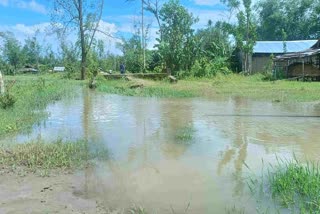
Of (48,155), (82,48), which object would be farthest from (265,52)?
(48,155)

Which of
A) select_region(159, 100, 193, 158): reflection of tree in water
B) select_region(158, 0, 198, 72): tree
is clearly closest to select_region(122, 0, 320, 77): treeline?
select_region(158, 0, 198, 72): tree

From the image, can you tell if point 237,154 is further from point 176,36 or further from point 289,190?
point 176,36

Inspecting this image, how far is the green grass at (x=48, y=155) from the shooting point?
652 cm

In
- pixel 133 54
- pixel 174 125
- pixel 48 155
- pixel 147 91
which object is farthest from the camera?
pixel 133 54

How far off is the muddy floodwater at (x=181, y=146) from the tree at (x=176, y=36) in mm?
16890

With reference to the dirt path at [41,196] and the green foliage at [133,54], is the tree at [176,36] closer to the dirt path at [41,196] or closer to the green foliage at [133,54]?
the green foliage at [133,54]

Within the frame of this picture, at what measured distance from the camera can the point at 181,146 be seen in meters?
8.34

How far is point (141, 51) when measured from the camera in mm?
38906

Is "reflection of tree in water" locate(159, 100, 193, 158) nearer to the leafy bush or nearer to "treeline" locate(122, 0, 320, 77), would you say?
the leafy bush

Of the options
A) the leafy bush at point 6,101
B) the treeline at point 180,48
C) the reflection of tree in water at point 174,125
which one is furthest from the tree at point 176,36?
the leafy bush at point 6,101

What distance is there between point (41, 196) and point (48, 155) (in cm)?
180

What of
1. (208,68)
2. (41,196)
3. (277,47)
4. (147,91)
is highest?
(277,47)

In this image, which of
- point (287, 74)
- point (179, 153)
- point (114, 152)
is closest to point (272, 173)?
point (179, 153)

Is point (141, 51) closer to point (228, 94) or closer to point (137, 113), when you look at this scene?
point (228, 94)
